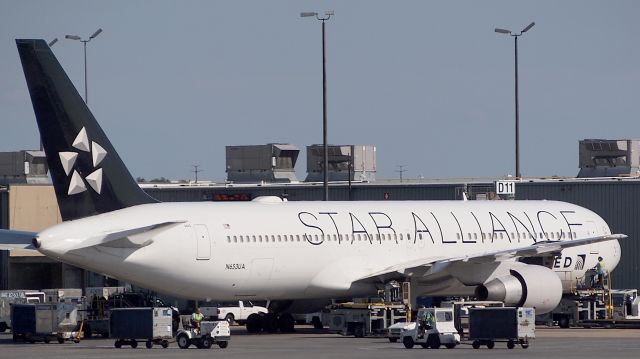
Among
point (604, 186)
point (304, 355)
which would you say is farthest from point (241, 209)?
point (604, 186)

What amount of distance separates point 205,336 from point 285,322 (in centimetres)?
1172

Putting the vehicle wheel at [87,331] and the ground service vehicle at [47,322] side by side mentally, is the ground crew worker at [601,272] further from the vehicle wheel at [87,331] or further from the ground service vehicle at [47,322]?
the ground service vehicle at [47,322]

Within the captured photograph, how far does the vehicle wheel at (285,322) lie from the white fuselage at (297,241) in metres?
3.09

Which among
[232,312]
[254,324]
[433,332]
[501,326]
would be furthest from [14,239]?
[501,326]

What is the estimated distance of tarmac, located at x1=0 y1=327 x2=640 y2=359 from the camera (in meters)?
42.5

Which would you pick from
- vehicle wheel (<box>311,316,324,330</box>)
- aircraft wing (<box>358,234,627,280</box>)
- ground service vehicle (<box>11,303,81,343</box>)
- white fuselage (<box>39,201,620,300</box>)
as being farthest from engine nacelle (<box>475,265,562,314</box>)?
ground service vehicle (<box>11,303,81,343</box>)

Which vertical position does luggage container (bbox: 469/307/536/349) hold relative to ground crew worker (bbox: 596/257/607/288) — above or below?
below

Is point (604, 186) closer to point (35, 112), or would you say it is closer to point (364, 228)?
point (364, 228)

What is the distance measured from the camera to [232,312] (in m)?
68.4

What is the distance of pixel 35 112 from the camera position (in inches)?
1962

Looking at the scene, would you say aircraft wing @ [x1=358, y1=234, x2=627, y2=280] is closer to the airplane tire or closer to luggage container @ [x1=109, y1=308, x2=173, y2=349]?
the airplane tire

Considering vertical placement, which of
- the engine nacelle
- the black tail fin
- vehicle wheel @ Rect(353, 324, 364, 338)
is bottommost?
vehicle wheel @ Rect(353, 324, 364, 338)

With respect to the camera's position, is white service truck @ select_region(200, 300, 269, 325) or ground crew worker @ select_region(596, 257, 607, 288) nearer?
ground crew worker @ select_region(596, 257, 607, 288)

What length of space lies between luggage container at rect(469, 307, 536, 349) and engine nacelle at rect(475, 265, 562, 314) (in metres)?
8.62
